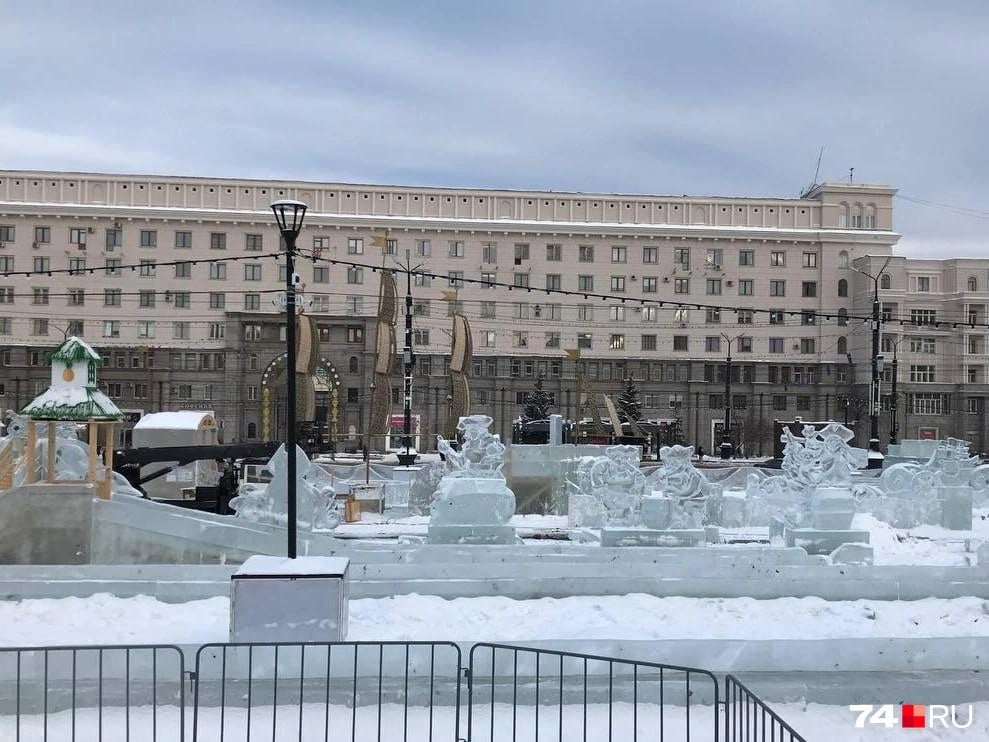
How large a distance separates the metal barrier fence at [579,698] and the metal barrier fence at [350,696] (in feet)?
0.04

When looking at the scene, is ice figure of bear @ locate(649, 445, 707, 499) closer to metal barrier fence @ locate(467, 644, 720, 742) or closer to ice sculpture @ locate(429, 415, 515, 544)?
ice sculpture @ locate(429, 415, 515, 544)

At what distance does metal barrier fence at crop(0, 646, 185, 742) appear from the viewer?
25.3 feet

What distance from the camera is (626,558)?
14.2m

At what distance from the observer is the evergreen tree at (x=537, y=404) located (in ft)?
183

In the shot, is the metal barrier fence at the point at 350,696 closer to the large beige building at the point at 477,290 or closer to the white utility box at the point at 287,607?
the white utility box at the point at 287,607

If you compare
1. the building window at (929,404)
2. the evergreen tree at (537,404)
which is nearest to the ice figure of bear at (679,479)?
the evergreen tree at (537,404)

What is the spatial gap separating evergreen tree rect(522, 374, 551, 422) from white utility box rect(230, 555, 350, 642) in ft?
149

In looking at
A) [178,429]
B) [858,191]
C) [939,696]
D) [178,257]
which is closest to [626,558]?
[939,696]

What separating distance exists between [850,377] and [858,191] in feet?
39.6

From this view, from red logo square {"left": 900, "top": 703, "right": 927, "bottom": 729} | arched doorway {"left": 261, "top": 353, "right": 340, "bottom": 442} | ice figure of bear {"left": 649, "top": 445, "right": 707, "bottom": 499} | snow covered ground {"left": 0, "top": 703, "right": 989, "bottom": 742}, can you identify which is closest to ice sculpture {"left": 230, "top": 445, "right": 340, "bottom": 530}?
ice figure of bear {"left": 649, "top": 445, "right": 707, "bottom": 499}

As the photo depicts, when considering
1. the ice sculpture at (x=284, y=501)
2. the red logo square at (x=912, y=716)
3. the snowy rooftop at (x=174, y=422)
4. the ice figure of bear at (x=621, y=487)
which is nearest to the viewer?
the red logo square at (x=912, y=716)

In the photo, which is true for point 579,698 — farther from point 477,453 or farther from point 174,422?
point 174,422

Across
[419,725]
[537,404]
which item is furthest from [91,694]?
[537,404]

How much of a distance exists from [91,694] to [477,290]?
168 feet
